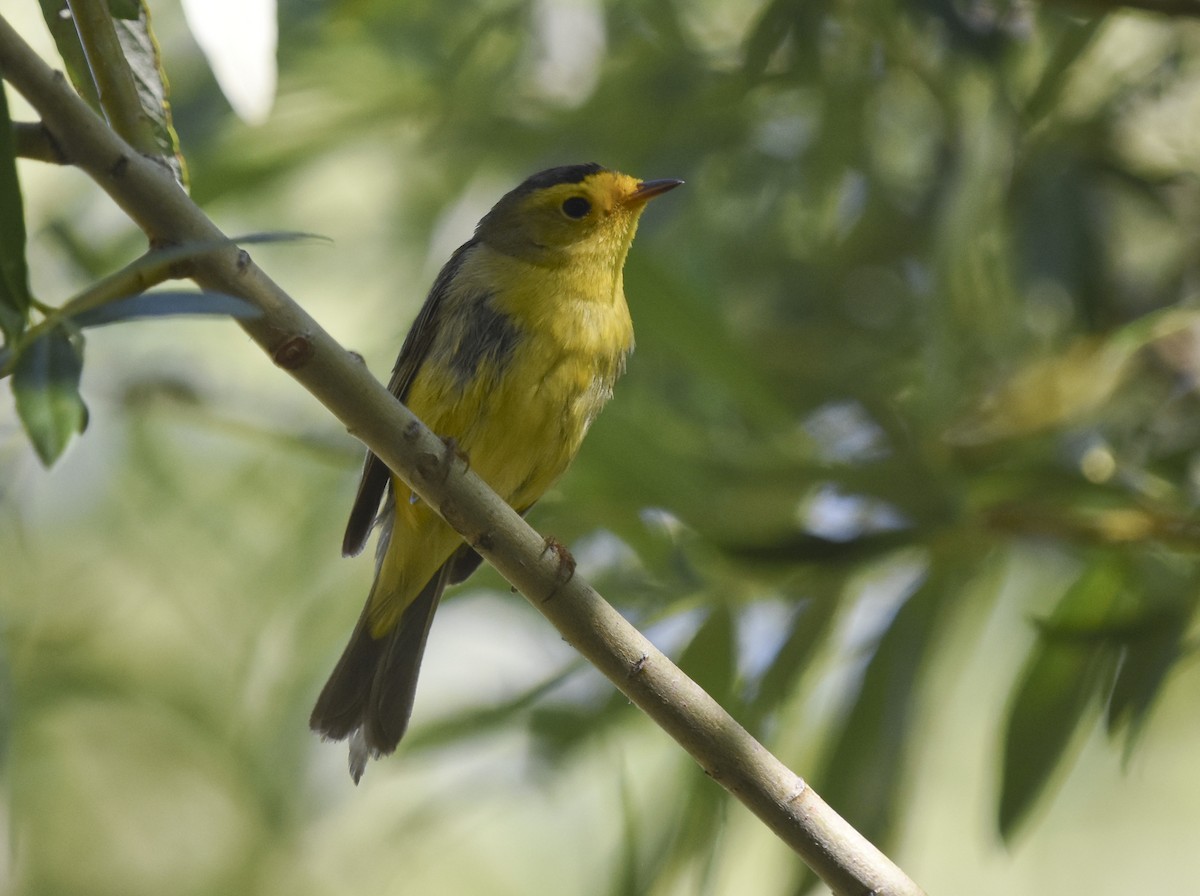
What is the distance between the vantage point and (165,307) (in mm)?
1487

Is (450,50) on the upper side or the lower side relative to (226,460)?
upper

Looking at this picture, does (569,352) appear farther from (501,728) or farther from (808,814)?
(808,814)

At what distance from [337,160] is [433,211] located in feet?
1.32

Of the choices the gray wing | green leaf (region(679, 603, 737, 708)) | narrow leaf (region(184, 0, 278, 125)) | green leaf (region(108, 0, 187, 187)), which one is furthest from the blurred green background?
green leaf (region(108, 0, 187, 187))

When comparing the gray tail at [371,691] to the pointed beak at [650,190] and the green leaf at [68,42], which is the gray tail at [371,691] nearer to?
the pointed beak at [650,190]

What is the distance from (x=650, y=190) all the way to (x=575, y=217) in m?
0.20

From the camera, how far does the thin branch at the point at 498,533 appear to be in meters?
1.59

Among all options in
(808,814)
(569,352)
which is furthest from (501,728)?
(808,814)

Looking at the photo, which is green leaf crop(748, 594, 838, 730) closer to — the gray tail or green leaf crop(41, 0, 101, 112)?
the gray tail

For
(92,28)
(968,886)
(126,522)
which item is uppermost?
(92,28)

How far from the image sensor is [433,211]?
4.70 meters

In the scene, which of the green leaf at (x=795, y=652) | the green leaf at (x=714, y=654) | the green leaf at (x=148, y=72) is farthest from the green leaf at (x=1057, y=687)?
the green leaf at (x=148, y=72)

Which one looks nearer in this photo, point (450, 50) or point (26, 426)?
point (26, 426)

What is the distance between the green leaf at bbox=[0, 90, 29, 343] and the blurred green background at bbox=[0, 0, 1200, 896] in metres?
1.87
